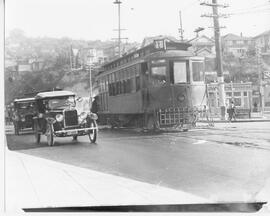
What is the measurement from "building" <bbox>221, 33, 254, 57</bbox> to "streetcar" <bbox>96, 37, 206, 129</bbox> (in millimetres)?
253

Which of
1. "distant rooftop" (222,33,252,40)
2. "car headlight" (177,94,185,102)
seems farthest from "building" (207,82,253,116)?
"distant rooftop" (222,33,252,40)

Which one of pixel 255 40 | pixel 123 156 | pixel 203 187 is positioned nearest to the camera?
pixel 203 187

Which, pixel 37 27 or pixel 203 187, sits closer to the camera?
pixel 203 187

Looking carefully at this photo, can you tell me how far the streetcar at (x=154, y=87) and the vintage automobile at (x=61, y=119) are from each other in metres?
0.13

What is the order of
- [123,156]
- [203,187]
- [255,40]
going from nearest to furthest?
[203,187] → [123,156] → [255,40]

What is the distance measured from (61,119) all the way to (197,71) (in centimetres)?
118

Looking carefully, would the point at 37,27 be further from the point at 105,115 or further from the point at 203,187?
the point at 203,187

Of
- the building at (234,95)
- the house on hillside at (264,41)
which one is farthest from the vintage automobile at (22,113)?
the house on hillside at (264,41)

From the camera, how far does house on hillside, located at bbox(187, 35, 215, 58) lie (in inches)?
113

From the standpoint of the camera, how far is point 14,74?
8.79 ft

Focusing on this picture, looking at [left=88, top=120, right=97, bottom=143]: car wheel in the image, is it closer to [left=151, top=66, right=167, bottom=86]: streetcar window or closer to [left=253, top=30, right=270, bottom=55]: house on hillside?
[left=151, top=66, right=167, bottom=86]: streetcar window

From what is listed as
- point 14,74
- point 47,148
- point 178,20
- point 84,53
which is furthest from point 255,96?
point 14,74

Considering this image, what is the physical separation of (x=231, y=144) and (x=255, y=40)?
80 centimetres

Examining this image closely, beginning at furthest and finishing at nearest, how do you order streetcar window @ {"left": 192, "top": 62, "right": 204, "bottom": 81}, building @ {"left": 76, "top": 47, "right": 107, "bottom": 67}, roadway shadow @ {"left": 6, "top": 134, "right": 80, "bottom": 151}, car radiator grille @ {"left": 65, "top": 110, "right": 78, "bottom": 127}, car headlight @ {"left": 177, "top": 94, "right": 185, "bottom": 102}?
car headlight @ {"left": 177, "top": 94, "right": 185, "bottom": 102}, streetcar window @ {"left": 192, "top": 62, "right": 204, "bottom": 81}, car radiator grille @ {"left": 65, "top": 110, "right": 78, "bottom": 127}, building @ {"left": 76, "top": 47, "right": 107, "bottom": 67}, roadway shadow @ {"left": 6, "top": 134, "right": 80, "bottom": 151}
